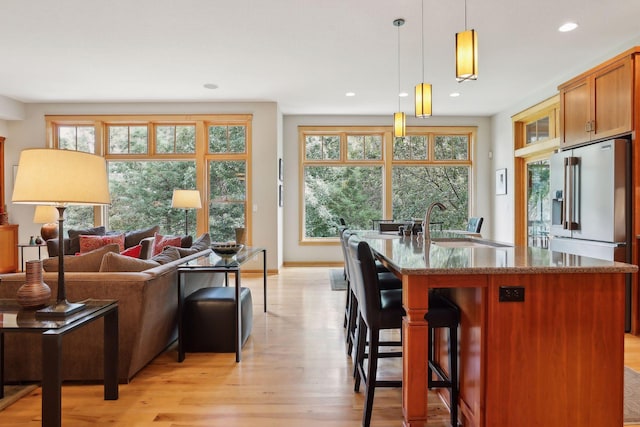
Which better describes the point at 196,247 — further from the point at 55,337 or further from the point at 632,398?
the point at 632,398

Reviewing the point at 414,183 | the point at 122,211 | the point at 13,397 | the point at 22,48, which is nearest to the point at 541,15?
the point at 414,183

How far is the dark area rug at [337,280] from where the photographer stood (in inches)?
203

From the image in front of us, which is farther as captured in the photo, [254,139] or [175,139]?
[175,139]

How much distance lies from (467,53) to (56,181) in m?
2.37

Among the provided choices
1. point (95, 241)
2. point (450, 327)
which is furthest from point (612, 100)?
point (95, 241)

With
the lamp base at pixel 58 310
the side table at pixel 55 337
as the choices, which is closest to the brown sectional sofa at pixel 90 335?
the side table at pixel 55 337

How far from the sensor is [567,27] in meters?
3.64

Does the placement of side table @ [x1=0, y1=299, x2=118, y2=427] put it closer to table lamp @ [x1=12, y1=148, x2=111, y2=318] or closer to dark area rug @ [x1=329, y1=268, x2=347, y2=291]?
table lamp @ [x1=12, y1=148, x2=111, y2=318]

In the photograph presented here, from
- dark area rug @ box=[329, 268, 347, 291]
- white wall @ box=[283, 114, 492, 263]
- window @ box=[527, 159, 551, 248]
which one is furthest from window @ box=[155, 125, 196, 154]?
window @ box=[527, 159, 551, 248]

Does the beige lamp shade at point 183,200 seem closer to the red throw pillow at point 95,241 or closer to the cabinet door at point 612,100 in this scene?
the red throw pillow at point 95,241

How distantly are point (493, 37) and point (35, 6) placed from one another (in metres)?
4.38

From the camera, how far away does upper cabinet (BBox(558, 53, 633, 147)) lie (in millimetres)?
3258

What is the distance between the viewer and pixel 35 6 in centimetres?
329

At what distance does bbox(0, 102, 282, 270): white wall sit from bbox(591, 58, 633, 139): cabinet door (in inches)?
172
